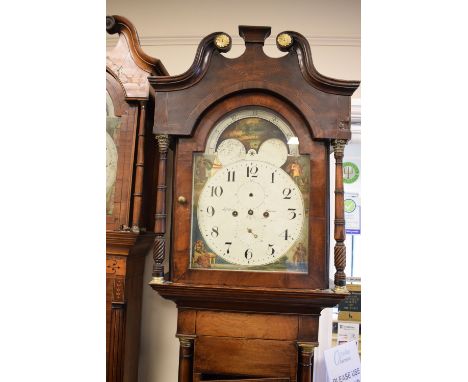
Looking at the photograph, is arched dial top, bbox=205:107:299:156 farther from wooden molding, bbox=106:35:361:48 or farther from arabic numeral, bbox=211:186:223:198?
wooden molding, bbox=106:35:361:48

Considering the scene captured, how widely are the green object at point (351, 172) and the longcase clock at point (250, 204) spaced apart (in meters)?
1.33

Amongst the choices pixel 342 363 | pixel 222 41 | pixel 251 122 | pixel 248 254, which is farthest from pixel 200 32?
pixel 342 363

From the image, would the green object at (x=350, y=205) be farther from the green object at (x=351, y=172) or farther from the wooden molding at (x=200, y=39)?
the wooden molding at (x=200, y=39)

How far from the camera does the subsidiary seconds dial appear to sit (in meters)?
1.18

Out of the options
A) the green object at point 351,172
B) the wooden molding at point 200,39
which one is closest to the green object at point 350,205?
the green object at point 351,172

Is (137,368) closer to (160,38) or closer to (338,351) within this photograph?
(338,351)

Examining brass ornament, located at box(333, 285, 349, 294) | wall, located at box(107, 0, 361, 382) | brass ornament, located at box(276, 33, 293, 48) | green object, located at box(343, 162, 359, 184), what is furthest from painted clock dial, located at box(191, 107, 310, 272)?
green object, located at box(343, 162, 359, 184)

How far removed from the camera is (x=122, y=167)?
1.35 meters

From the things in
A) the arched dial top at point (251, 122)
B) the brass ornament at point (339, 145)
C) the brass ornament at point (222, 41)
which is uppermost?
the brass ornament at point (222, 41)

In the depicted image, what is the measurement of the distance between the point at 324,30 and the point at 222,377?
147 centimetres

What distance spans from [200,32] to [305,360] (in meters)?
1.43

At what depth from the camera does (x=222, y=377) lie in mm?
1228

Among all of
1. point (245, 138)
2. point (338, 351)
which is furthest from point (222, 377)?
point (245, 138)

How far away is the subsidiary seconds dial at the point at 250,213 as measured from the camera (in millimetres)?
1176
